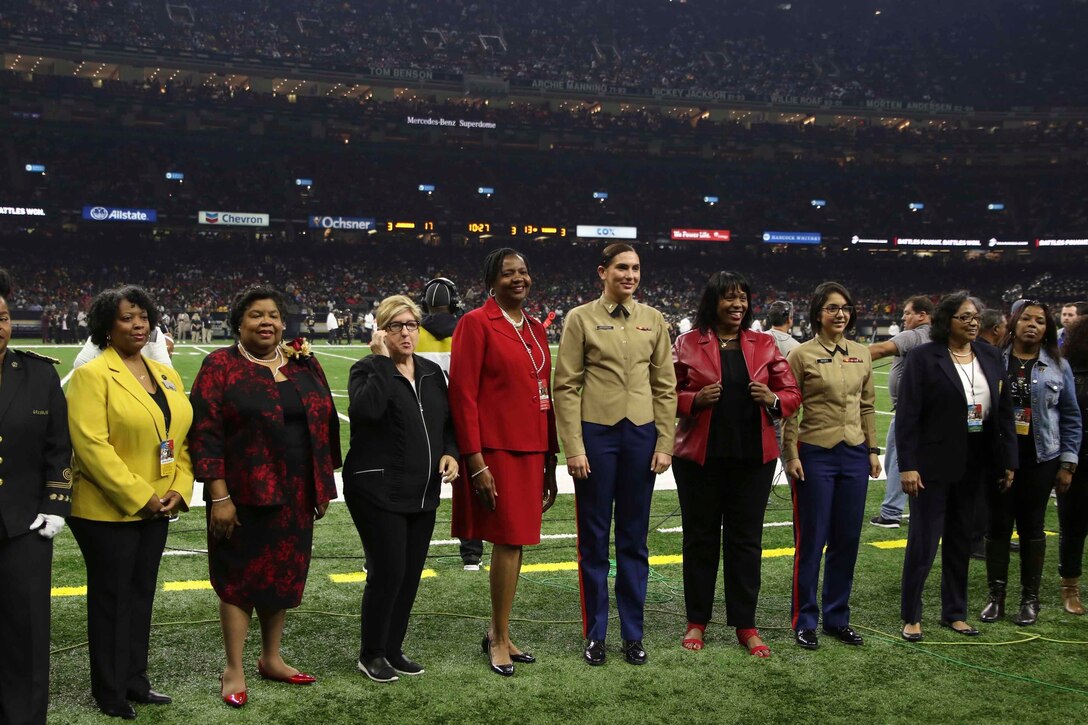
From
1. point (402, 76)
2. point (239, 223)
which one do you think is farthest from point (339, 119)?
point (239, 223)

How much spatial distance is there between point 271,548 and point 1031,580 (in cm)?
423

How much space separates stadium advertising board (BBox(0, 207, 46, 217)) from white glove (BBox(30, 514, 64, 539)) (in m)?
42.9

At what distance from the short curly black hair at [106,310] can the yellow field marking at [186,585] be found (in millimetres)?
2218

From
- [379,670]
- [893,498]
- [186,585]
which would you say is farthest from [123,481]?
[893,498]

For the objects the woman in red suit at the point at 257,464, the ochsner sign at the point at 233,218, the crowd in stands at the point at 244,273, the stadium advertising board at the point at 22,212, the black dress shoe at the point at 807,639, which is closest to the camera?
the woman in red suit at the point at 257,464

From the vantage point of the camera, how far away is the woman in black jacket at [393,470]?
414 cm

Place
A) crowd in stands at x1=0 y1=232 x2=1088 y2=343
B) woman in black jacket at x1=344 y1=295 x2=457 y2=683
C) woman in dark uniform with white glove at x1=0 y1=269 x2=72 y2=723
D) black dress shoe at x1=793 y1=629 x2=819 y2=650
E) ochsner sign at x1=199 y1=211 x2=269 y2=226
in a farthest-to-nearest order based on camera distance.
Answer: ochsner sign at x1=199 y1=211 x2=269 y2=226
crowd in stands at x1=0 y1=232 x2=1088 y2=343
black dress shoe at x1=793 y1=629 x2=819 y2=650
woman in black jacket at x1=344 y1=295 x2=457 y2=683
woman in dark uniform with white glove at x1=0 y1=269 x2=72 y2=723

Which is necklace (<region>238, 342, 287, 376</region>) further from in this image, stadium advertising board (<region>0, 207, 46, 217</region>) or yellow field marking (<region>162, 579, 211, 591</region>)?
stadium advertising board (<region>0, 207, 46, 217</region>)

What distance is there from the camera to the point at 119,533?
3744 millimetres

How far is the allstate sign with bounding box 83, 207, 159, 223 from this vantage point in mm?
41812

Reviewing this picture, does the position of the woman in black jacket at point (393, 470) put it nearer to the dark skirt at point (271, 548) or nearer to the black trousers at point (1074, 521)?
the dark skirt at point (271, 548)

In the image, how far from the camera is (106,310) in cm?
386

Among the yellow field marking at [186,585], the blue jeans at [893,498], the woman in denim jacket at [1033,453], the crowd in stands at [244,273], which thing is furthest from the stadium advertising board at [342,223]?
the woman in denim jacket at [1033,453]

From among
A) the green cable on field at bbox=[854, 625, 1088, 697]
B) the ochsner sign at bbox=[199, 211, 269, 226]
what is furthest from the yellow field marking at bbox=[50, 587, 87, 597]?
the ochsner sign at bbox=[199, 211, 269, 226]
